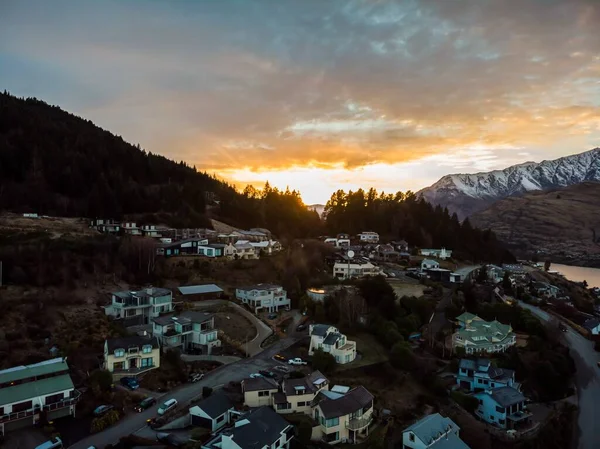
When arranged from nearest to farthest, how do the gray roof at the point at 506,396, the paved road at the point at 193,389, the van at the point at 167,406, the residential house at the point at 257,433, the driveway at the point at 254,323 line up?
1. the residential house at the point at 257,433
2. the paved road at the point at 193,389
3. the van at the point at 167,406
4. the gray roof at the point at 506,396
5. the driveway at the point at 254,323

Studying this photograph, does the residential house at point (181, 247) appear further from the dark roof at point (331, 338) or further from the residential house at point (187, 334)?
the dark roof at point (331, 338)

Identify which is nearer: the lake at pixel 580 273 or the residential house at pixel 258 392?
the residential house at pixel 258 392

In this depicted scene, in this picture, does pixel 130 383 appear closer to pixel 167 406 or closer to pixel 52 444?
pixel 167 406

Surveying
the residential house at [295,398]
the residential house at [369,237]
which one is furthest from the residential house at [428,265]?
the residential house at [295,398]

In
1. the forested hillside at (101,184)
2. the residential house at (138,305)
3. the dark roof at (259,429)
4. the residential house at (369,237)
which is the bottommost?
the dark roof at (259,429)

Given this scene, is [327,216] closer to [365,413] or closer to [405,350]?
[405,350]

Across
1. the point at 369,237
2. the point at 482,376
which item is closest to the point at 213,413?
the point at 482,376
